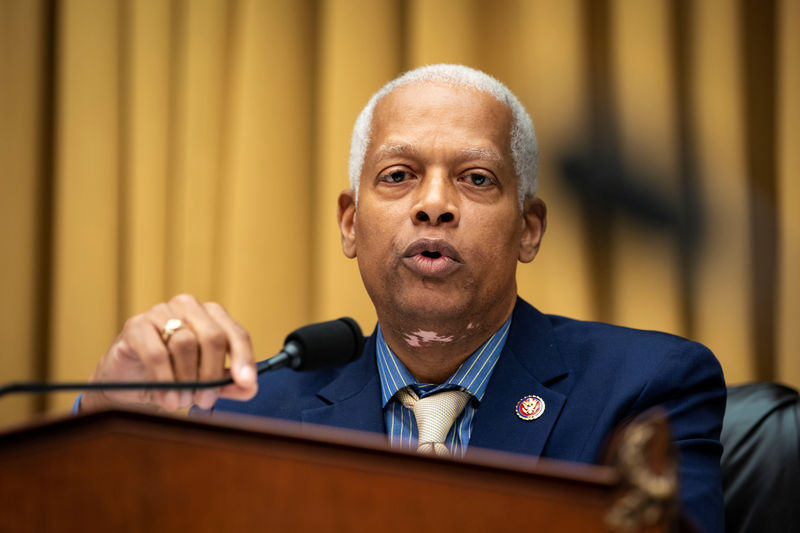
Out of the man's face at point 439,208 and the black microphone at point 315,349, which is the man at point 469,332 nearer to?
the man's face at point 439,208

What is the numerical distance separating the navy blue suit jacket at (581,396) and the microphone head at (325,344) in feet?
1.11

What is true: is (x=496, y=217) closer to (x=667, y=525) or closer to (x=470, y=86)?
(x=470, y=86)

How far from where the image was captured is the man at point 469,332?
126 cm

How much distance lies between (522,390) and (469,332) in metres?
0.15

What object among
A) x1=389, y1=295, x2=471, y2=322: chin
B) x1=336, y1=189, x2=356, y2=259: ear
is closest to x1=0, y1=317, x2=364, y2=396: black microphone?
x1=389, y1=295, x2=471, y2=322: chin

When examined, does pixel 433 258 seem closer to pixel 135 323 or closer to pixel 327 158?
pixel 135 323

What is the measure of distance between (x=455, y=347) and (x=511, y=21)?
107cm

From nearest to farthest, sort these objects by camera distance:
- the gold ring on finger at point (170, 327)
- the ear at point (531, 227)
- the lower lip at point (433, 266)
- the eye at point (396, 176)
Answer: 1. the gold ring on finger at point (170, 327)
2. the lower lip at point (433, 266)
3. the eye at point (396, 176)
4. the ear at point (531, 227)

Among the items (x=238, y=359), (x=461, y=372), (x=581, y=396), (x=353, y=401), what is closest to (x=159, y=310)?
(x=238, y=359)

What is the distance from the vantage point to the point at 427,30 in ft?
6.64

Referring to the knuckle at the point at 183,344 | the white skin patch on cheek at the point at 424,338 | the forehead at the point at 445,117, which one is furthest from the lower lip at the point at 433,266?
the knuckle at the point at 183,344

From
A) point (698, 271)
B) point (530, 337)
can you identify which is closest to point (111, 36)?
point (530, 337)

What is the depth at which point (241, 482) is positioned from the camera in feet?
1.78

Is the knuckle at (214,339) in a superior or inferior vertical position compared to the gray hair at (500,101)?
inferior
